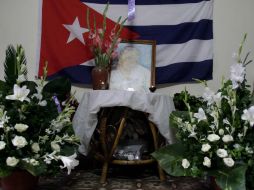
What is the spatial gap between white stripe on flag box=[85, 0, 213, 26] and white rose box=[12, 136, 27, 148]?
127 centimetres

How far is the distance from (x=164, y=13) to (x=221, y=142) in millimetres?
1282

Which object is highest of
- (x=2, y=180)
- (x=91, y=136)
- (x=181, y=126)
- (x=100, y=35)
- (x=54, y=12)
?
(x=54, y=12)

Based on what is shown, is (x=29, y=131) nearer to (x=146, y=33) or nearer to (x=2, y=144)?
(x=2, y=144)

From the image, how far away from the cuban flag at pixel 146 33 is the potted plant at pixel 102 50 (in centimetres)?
11

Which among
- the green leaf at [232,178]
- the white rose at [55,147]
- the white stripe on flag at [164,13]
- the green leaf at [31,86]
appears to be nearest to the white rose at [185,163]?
the green leaf at [232,178]

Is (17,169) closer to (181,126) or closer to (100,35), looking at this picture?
(181,126)

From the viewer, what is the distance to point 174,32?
2.22m

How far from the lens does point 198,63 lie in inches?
87.1

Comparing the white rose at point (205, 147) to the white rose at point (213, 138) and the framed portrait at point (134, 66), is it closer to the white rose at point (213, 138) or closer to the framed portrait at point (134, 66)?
the white rose at point (213, 138)

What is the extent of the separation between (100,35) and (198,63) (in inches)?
30.3

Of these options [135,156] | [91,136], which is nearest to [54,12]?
[91,136]

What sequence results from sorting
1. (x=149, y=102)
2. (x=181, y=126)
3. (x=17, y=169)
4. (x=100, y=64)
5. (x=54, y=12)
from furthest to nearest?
(x=54, y=12) < (x=100, y=64) < (x=149, y=102) < (x=181, y=126) < (x=17, y=169)

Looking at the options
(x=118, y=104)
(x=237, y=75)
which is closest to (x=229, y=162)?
(x=237, y=75)

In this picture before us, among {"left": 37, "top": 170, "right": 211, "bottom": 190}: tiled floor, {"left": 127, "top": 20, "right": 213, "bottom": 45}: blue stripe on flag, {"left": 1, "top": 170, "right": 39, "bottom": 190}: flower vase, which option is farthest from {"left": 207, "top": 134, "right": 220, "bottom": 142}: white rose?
{"left": 127, "top": 20, "right": 213, "bottom": 45}: blue stripe on flag
